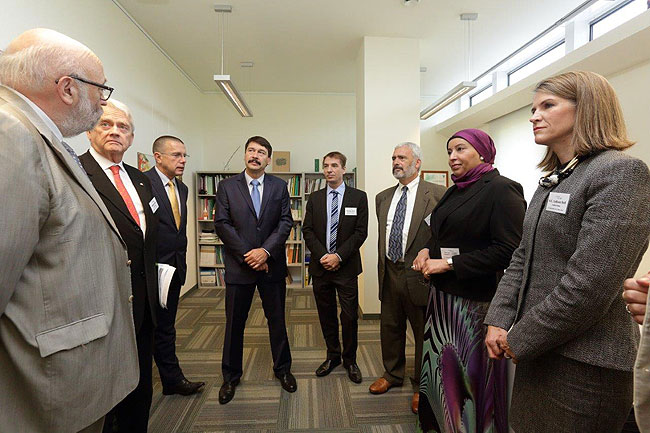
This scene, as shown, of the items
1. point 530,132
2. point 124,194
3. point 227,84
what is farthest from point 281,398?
point 530,132

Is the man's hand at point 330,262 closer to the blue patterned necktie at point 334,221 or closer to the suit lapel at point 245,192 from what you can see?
the blue patterned necktie at point 334,221

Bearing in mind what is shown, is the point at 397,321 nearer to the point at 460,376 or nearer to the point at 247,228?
the point at 460,376

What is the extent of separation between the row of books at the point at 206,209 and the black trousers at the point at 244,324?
3285mm

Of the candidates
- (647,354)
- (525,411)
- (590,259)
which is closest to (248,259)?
(525,411)

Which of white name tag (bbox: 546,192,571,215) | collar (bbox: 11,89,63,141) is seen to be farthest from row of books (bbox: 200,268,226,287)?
white name tag (bbox: 546,192,571,215)

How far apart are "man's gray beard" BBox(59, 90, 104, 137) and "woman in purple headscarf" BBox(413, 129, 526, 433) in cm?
152

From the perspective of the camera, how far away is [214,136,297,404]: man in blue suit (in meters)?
2.36

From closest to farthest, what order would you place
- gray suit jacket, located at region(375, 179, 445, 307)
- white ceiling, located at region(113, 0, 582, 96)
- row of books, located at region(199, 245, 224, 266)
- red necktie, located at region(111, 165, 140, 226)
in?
red necktie, located at region(111, 165, 140, 226) < gray suit jacket, located at region(375, 179, 445, 307) < white ceiling, located at region(113, 0, 582, 96) < row of books, located at region(199, 245, 224, 266)

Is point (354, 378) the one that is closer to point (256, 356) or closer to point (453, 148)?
point (256, 356)

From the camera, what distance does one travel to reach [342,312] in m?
2.63

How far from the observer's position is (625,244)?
0.89 m

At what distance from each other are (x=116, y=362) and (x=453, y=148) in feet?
5.53

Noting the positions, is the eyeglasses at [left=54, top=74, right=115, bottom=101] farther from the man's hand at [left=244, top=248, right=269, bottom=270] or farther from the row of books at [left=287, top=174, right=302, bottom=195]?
the row of books at [left=287, top=174, right=302, bottom=195]

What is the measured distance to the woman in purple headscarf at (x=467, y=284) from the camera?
1504mm
